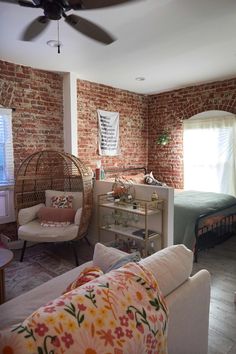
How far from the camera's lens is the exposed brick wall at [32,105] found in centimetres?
355

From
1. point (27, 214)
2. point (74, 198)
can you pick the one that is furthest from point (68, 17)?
point (27, 214)

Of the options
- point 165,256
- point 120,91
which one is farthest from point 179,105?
point 165,256

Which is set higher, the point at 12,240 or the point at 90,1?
the point at 90,1

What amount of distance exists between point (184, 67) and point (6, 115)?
105 inches

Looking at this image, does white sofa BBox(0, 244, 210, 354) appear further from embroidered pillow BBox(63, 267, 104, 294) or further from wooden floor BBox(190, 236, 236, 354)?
wooden floor BBox(190, 236, 236, 354)

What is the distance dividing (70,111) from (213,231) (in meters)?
2.85

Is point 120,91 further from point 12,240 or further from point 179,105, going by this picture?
point 12,240

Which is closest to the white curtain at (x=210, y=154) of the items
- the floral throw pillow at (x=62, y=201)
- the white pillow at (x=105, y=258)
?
the floral throw pillow at (x=62, y=201)

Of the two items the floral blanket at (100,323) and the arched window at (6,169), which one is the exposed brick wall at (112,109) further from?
the floral blanket at (100,323)

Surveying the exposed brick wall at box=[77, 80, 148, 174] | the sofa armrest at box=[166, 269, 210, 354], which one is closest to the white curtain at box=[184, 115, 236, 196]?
the exposed brick wall at box=[77, 80, 148, 174]

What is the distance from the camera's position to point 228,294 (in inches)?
96.0

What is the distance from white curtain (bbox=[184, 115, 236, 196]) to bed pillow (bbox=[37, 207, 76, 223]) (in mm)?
2684

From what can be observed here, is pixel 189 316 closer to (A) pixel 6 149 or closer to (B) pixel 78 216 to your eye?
(B) pixel 78 216

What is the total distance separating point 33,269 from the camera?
9.84 ft
